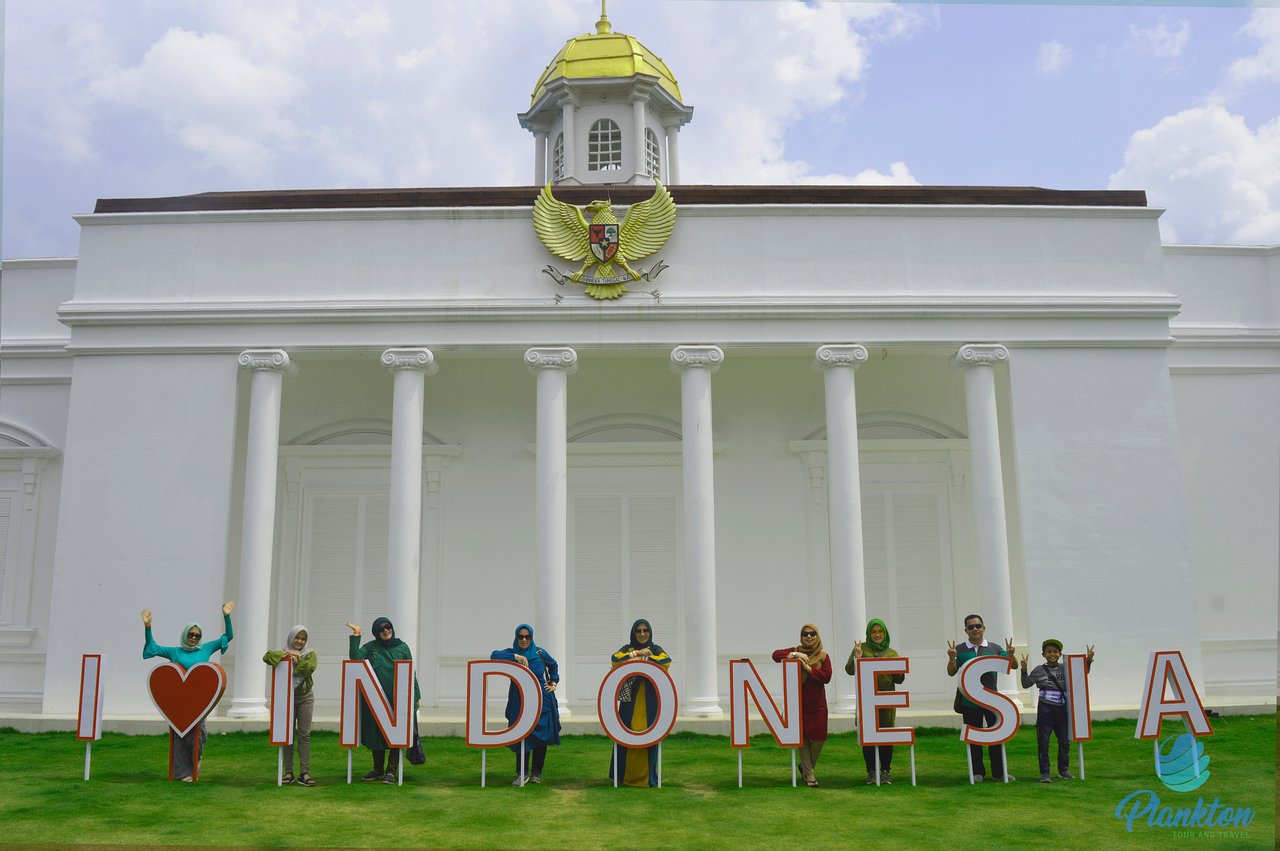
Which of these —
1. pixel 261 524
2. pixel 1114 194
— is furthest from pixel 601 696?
pixel 1114 194

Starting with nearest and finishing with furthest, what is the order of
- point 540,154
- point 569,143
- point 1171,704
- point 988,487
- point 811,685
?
point 811,685 < point 1171,704 < point 988,487 < point 569,143 < point 540,154

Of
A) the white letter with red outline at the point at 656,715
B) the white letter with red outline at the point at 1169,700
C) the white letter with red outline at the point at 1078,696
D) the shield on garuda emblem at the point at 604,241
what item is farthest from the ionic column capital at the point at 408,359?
the white letter with red outline at the point at 1169,700

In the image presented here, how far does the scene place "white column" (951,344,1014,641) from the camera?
1576 centimetres

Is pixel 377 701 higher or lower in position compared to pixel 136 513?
lower

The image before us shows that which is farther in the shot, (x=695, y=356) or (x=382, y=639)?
(x=695, y=356)

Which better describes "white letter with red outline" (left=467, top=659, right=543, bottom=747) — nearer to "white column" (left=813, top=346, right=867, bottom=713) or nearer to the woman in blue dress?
the woman in blue dress

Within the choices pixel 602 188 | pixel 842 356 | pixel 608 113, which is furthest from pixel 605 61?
pixel 842 356

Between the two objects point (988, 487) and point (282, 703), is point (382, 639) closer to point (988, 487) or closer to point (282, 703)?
point (282, 703)

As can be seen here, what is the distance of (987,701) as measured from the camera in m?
10.9

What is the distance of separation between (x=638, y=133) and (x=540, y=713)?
14535 millimetres

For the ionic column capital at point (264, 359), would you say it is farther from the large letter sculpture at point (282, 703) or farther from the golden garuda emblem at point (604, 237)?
the large letter sculpture at point (282, 703)

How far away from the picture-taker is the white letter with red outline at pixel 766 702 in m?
10.8

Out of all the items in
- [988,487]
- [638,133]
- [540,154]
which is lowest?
[988,487]

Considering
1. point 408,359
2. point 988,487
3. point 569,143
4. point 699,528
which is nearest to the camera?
point 699,528
